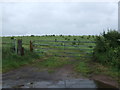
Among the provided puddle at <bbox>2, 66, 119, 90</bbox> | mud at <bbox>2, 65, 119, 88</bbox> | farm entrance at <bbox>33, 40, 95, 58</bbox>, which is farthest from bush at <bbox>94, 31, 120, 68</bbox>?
puddle at <bbox>2, 66, 119, 90</bbox>

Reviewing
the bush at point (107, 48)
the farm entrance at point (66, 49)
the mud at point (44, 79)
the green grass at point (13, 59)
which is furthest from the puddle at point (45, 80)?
the farm entrance at point (66, 49)

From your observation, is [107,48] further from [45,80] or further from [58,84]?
[58,84]

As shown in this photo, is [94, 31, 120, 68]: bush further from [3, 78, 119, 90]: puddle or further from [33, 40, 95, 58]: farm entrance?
[3, 78, 119, 90]: puddle

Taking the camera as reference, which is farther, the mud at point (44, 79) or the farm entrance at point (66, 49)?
the farm entrance at point (66, 49)

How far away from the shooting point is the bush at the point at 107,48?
444 inches

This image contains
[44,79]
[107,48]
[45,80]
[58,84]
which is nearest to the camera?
[58,84]

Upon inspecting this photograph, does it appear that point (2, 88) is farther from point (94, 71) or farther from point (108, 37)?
point (108, 37)

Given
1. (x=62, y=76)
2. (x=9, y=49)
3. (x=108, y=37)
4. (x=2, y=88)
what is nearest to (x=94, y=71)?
(x=62, y=76)

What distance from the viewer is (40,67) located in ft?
37.7

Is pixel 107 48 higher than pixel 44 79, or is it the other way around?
pixel 107 48

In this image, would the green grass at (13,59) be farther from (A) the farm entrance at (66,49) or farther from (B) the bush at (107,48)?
(B) the bush at (107,48)

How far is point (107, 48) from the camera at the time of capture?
1236 centimetres

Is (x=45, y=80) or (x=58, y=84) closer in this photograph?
(x=58, y=84)

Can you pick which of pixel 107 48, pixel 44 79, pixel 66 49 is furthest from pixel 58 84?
pixel 66 49
